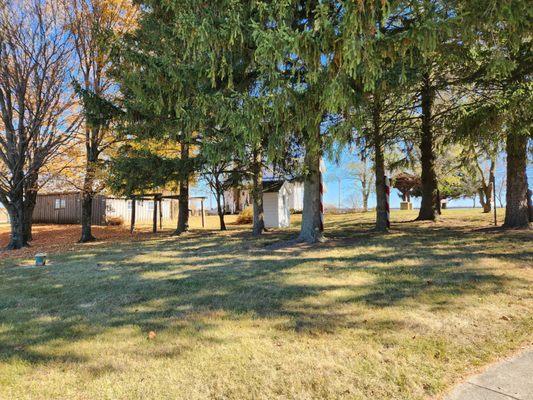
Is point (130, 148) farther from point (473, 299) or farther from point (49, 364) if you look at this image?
point (473, 299)

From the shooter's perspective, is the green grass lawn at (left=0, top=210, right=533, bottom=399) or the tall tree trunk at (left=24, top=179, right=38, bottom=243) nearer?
the green grass lawn at (left=0, top=210, right=533, bottom=399)

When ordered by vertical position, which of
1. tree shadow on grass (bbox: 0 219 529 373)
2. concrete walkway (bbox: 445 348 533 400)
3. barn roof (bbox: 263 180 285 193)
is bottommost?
concrete walkway (bbox: 445 348 533 400)

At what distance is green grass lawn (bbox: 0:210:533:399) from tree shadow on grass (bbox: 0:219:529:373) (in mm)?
26

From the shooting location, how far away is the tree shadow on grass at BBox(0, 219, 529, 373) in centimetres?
373

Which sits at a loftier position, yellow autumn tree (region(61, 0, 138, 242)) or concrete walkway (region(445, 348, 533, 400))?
yellow autumn tree (region(61, 0, 138, 242))

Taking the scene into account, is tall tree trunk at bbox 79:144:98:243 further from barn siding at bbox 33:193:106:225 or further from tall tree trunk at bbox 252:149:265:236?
barn siding at bbox 33:193:106:225

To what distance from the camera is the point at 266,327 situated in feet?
11.9

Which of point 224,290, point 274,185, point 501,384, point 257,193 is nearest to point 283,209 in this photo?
point 274,185

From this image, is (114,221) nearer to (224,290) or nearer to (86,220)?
(86,220)

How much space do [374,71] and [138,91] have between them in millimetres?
4277

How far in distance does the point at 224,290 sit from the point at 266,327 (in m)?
1.64

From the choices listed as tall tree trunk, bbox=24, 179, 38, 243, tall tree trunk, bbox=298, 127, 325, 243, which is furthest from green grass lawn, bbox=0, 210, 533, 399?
tall tree trunk, bbox=24, 179, 38, 243

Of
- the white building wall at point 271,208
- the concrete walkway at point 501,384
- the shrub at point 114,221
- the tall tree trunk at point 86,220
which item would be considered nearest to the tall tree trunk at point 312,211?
the concrete walkway at point 501,384

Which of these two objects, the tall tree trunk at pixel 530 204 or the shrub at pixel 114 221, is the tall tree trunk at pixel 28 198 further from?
the tall tree trunk at pixel 530 204
